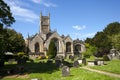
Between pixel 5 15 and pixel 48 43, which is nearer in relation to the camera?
pixel 5 15

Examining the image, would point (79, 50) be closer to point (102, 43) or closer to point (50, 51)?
point (102, 43)

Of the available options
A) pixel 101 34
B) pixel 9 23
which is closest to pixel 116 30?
pixel 101 34

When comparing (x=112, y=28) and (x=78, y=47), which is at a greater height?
(x=112, y=28)

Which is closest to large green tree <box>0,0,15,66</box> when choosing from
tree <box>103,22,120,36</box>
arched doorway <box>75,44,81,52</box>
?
tree <box>103,22,120,36</box>

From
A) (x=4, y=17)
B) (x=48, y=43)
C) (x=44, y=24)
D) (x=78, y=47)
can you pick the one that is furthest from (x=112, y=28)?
(x=4, y=17)

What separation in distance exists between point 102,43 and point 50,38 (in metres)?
18.0

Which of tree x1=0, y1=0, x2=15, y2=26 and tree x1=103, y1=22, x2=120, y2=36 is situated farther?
tree x1=103, y1=22, x2=120, y2=36

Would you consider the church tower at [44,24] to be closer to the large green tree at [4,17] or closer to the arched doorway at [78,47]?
the arched doorway at [78,47]

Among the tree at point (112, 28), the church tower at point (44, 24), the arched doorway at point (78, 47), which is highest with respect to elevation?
the church tower at point (44, 24)

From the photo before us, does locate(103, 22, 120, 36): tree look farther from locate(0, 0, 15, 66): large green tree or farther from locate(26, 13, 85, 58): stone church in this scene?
locate(0, 0, 15, 66): large green tree

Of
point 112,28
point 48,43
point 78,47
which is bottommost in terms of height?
point 78,47

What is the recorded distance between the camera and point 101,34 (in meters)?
81.6

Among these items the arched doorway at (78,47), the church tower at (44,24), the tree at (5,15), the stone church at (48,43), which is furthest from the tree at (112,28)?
the tree at (5,15)

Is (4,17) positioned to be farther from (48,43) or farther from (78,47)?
(78,47)
